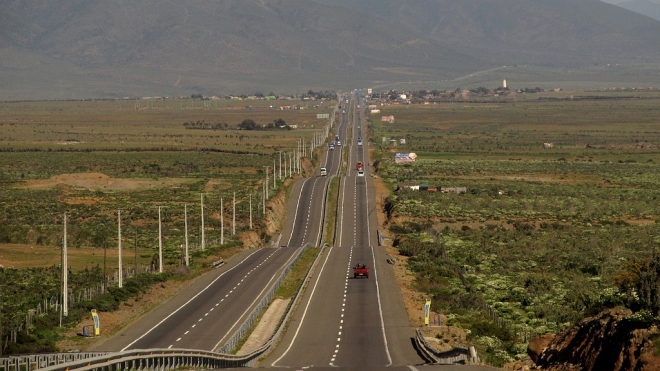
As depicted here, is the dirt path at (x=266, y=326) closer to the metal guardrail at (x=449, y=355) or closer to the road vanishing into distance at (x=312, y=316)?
the road vanishing into distance at (x=312, y=316)

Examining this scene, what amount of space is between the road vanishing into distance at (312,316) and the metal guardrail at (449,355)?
0.56 m

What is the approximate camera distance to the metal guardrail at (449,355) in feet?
133

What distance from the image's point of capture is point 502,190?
127 metres

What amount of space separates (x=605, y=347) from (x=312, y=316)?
26.1 metres

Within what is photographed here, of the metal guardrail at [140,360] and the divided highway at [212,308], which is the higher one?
the metal guardrail at [140,360]

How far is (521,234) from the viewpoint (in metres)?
92.9

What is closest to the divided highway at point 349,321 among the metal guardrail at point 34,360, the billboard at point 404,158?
the metal guardrail at point 34,360

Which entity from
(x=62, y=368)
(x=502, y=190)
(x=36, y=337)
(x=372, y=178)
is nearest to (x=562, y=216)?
(x=502, y=190)

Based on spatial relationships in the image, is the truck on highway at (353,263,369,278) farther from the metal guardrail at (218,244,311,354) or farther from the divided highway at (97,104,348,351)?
the divided highway at (97,104,348,351)

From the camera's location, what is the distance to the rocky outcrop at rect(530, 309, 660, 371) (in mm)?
28953

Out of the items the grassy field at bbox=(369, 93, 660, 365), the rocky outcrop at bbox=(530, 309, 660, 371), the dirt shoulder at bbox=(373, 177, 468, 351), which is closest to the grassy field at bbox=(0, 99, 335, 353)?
the dirt shoulder at bbox=(373, 177, 468, 351)

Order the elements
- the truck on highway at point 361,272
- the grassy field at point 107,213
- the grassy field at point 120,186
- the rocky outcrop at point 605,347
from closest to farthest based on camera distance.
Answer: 1. the rocky outcrop at point 605,347
2. the grassy field at point 107,213
3. the truck on highway at point 361,272
4. the grassy field at point 120,186

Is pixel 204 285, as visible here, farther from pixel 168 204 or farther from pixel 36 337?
pixel 168 204

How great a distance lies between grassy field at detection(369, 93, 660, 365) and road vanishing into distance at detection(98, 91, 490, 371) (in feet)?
11.3
